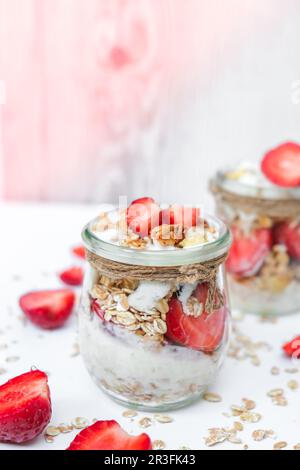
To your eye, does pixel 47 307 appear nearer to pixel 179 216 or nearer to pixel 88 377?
pixel 88 377

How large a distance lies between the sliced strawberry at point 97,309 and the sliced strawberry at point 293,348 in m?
0.34

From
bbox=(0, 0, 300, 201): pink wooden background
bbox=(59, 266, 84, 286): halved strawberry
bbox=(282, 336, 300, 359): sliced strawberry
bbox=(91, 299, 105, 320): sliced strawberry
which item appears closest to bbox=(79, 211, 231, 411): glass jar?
bbox=(91, 299, 105, 320): sliced strawberry

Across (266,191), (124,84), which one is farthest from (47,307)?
(124,84)

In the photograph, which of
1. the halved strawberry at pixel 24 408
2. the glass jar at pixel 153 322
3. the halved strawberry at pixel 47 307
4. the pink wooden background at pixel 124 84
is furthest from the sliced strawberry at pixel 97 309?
the pink wooden background at pixel 124 84

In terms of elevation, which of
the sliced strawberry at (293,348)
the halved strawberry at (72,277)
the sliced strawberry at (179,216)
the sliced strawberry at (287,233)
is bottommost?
the sliced strawberry at (293,348)

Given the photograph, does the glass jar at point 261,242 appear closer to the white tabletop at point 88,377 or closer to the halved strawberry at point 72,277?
the white tabletop at point 88,377

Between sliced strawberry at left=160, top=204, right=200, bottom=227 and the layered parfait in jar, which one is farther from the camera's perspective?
the layered parfait in jar

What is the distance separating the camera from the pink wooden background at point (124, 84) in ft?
5.52

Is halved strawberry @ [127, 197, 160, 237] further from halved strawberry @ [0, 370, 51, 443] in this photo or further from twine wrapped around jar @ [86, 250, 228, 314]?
halved strawberry @ [0, 370, 51, 443]

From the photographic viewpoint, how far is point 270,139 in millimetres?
1771

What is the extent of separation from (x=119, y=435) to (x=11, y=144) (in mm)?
1181

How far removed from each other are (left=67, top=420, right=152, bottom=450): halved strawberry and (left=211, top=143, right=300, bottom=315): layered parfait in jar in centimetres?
45

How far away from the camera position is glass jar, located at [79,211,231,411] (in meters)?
0.85

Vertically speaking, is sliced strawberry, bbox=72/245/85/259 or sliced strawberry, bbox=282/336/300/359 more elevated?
sliced strawberry, bbox=72/245/85/259
